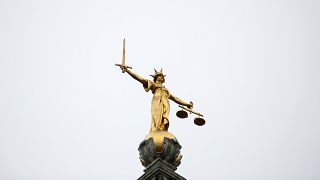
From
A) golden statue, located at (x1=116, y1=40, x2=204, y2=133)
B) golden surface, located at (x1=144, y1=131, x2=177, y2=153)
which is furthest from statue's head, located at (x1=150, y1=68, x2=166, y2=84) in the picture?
golden surface, located at (x1=144, y1=131, x2=177, y2=153)

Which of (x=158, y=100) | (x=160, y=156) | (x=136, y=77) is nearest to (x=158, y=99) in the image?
(x=158, y=100)

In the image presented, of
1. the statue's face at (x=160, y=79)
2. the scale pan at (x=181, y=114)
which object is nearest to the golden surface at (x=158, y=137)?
the scale pan at (x=181, y=114)

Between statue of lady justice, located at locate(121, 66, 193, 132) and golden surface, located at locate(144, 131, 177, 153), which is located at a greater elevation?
statue of lady justice, located at locate(121, 66, 193, 132)

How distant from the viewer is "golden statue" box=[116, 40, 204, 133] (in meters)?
32.5

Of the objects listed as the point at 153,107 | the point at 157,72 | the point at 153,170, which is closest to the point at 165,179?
the point at 153,170

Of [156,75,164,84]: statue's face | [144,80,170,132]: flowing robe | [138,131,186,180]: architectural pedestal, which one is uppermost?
[156,75,164,84]: statue's face

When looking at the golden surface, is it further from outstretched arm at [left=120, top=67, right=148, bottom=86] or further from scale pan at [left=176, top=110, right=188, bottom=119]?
outstretched arm at [left=120, top=67, right=148, bottom=86]

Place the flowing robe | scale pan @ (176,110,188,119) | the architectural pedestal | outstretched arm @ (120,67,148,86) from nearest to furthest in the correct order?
the architectural pedestal < the flowing robe < outstretched arm @ (120,67,148,86) < scale pan @ (176,110,188,119)

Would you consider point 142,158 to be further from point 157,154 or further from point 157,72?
point 157,72

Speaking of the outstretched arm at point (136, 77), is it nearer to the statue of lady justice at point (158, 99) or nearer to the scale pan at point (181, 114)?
the statue of lady justice at point (158, 99)

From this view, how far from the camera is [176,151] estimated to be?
3159cm

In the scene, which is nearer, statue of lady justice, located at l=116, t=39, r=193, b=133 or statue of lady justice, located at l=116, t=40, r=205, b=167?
statue of lady justice, located at l=116, t=40, r=205, b=167

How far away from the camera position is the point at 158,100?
109 feet

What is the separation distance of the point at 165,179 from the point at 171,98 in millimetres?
5243
